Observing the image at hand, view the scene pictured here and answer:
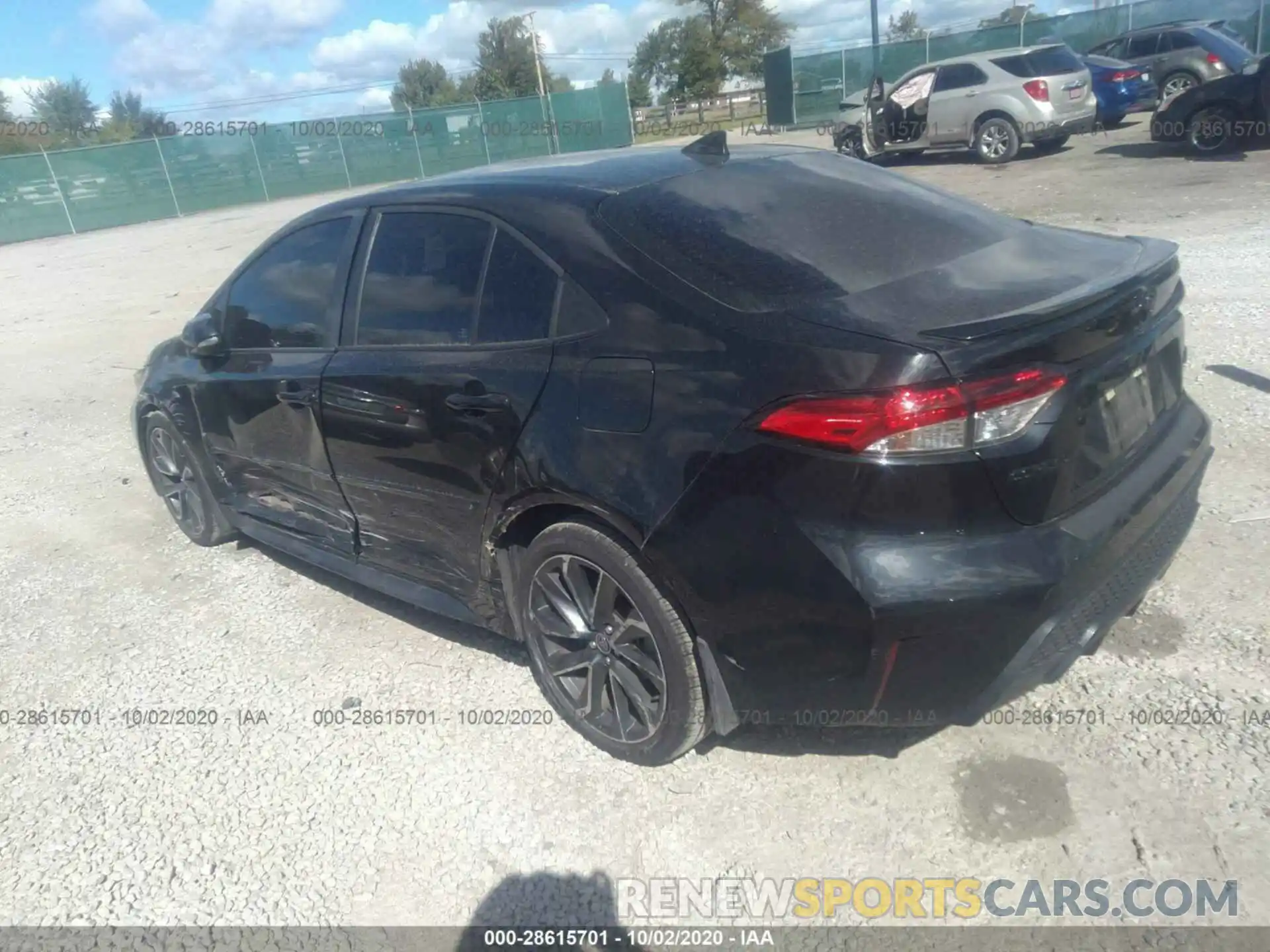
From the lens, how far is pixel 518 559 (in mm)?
3004

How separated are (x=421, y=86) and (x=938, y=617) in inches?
2918

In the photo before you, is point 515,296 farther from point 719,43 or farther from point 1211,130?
point 719,43

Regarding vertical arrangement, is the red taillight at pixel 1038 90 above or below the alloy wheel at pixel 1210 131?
above

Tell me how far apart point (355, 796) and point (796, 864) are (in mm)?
1378

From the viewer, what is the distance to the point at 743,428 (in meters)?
2.29

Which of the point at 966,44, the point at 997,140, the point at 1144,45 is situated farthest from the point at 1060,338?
the point at 966,44

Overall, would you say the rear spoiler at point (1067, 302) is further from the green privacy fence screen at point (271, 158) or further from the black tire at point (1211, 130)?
the green privacy fence screen at point (271, 158)

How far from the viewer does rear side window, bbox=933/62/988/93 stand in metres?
16.2

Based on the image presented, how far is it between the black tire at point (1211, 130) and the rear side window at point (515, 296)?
46.8 ft

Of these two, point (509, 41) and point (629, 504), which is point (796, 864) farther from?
point (509, 41)

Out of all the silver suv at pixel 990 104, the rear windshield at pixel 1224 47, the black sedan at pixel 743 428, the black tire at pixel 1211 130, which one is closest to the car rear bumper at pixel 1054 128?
the silver suv at pixel 990 104

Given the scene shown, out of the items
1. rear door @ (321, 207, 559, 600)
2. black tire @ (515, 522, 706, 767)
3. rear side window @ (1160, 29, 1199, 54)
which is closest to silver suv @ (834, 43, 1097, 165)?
rear side window @ (1160, 29, 1199, 54)

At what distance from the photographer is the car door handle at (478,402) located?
9.32 ft

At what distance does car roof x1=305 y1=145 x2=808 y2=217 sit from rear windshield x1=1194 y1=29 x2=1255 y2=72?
18021 millimetres
